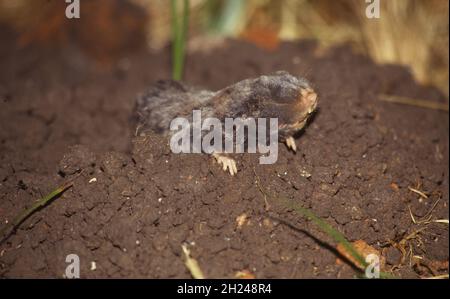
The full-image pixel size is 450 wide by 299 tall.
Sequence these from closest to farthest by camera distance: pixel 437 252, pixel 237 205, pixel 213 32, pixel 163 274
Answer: pixel 163 274 < pixel 237 205 < pixel 437 252 < pixel 213 32

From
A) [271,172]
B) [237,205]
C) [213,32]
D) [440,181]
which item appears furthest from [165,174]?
[213,32]

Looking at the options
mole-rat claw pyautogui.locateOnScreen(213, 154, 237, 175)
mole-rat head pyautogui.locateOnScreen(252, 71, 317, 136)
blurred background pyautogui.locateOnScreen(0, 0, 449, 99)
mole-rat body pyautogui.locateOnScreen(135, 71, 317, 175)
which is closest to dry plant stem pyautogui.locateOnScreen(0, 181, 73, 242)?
mole-rat body pyautogui.locateOnScreen(135, 71, 317, 175)

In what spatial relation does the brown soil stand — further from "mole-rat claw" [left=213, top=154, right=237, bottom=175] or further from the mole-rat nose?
the mole-rat nose

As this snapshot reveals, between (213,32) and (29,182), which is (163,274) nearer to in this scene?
(29,182)

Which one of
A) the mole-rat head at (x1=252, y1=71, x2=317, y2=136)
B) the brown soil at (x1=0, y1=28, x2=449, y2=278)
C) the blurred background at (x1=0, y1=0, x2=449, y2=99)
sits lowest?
the brown soil at (x1=0, y1=28, x2=449, y2=278)

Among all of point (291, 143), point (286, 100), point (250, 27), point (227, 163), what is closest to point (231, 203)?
point (227, 163)

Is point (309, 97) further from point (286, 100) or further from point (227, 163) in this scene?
point (227, 163)
